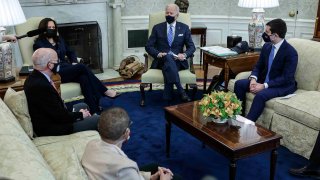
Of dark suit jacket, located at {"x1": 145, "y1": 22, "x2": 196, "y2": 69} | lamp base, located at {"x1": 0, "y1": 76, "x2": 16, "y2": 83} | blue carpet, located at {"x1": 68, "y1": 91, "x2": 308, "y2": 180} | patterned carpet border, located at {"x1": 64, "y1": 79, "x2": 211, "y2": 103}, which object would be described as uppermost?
dark suit jacket, located at {"x1": 145, "y1": 22, "x2": 196, "y2": 69}

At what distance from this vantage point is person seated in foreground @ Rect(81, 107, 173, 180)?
173cm

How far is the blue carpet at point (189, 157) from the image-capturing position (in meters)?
3.13

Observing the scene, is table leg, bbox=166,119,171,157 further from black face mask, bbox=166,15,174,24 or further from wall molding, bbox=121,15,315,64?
→ wall molding, bbox=121,15,315,64

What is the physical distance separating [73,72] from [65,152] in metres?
1.74

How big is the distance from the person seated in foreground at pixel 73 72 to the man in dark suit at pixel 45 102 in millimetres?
1086

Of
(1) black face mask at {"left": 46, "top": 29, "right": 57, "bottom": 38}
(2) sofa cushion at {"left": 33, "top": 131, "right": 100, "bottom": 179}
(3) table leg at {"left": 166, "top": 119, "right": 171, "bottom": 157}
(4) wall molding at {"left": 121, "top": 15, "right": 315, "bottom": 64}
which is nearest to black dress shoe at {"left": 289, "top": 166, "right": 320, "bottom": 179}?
(3) table leg at {"left": 166, "top": 119, "right": 171, "bottom": 157}

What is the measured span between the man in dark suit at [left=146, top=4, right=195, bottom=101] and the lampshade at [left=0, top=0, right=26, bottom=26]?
5.94 feet

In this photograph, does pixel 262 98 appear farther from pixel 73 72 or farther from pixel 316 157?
pixel 73 72

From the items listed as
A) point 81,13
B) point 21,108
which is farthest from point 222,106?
point 81,13

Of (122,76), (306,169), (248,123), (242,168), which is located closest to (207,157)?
(242,168)

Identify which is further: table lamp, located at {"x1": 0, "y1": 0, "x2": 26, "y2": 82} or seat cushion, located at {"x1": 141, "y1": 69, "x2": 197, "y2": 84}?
seat cushion, located at {"x1": 141, "y1": 69, "x2": 197, "y2": 84}

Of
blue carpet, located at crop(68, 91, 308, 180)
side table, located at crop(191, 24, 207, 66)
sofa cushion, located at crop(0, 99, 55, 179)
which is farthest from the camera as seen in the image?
side table, located at crop(191, 24, 207, 66)

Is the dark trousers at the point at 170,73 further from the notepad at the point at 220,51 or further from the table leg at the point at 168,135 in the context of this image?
the table leg at the point at 168,135

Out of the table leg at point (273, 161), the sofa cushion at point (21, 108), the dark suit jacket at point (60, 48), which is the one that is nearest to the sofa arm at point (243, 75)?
the table leg at point (273, 161)
